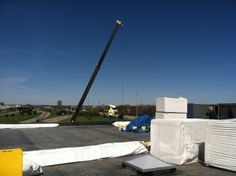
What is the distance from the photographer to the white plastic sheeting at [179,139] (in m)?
8.24

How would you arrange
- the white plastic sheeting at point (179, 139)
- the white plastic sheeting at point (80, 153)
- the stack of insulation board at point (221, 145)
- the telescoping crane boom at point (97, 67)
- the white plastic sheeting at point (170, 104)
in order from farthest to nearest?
the telescoping crane boom at point (97, 67), the white plastic sheeting at point (170, 104), the white plastic sheeting at point (179, 139), the white plastic sheeting at point (80, 153), the stack of insulation board at point (221, 145)

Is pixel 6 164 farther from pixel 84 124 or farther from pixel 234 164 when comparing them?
pixel 84 124

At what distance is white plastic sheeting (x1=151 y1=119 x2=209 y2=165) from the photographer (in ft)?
27.0

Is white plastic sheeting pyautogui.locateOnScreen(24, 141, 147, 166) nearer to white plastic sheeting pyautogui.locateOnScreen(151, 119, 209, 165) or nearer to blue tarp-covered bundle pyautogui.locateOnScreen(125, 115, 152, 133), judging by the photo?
white plastic sheeting pyautogui.locateOnScreen(151, 119, 209, 165)

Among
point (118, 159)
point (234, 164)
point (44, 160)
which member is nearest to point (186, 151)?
point (234, 164)

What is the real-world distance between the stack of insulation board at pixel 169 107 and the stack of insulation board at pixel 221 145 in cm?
576

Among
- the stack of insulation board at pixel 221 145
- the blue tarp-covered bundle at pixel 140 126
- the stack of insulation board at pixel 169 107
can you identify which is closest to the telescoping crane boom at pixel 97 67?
the blue tarp-covered bundle at pixel 140 126

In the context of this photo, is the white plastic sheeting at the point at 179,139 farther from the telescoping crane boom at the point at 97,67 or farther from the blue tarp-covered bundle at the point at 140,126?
the telescoping crane boom at the point at 97,67

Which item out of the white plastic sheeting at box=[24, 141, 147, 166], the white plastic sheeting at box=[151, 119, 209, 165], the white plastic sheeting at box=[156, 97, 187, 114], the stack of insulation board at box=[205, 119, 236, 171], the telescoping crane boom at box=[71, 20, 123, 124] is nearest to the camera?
the stack of insulation board at box=[205, 119, 236, 171]

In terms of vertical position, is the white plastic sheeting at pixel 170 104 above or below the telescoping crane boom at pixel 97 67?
below

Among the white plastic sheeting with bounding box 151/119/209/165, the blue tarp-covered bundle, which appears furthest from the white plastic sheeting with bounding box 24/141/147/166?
Result: the blue tarp-covered bundle

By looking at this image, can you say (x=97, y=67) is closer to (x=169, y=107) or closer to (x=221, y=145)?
(x=169, y=107)

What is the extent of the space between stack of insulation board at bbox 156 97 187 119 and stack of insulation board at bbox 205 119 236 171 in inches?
227

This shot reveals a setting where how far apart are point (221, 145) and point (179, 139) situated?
3.96ft
